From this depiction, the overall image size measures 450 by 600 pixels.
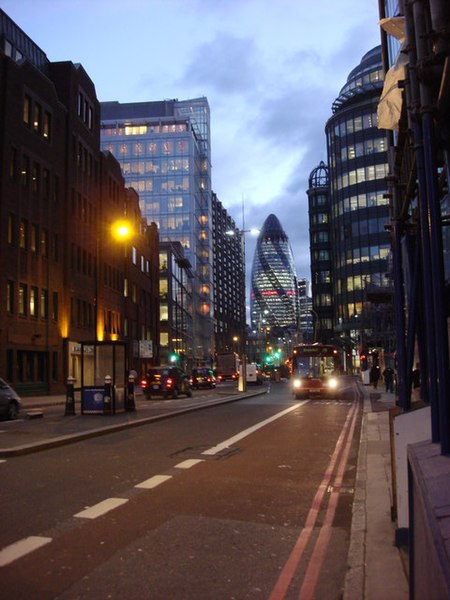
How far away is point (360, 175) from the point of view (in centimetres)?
9350

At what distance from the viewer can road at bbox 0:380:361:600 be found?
4.89 meters

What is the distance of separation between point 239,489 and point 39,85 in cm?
3928

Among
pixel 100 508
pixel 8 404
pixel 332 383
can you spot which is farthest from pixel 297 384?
pixel 100 508

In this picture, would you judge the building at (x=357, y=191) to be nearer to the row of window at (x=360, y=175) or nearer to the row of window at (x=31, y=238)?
the row of window at (x=360, y=175)

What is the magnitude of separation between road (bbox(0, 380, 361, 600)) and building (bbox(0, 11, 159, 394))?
1784 cm

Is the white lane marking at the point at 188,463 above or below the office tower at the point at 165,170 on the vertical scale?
below

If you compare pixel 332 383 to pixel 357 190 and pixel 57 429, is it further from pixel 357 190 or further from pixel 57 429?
pixel 357 190

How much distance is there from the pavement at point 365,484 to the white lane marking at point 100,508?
9.86 ft

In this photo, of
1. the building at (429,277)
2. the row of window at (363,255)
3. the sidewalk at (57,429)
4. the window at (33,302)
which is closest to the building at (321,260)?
the row of window at (363,255)

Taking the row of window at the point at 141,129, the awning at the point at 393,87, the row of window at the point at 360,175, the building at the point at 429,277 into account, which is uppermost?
the row of window at the point at 141,129

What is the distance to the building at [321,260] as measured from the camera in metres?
118

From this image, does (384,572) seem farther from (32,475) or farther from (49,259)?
(49,259)

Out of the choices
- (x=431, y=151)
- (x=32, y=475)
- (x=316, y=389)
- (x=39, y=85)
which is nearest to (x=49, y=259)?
(x=39, y=85)

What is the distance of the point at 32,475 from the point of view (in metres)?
9.59
